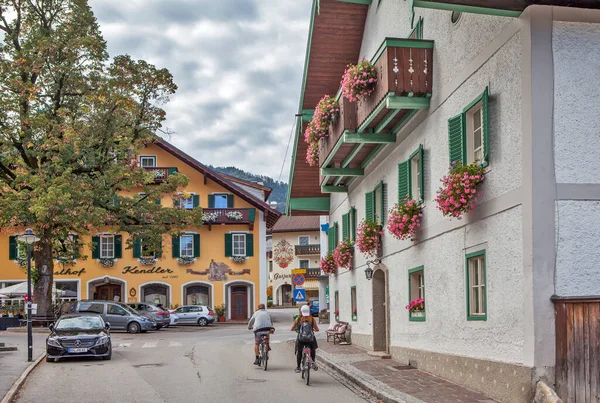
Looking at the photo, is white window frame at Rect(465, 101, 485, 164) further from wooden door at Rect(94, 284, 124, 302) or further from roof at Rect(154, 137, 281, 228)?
wooden door at Rect(94, 284, 124, 302)

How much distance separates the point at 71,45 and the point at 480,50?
24.9 metres

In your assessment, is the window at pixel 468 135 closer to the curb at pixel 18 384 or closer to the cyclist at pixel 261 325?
the cyclist at pixel 261 325

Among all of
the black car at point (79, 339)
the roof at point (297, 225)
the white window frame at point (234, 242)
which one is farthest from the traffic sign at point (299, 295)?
the roof at point (297, 225)

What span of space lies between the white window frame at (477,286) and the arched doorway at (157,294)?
3868cm

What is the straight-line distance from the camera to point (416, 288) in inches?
744

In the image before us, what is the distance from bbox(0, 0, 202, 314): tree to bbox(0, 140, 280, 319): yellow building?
13436mm

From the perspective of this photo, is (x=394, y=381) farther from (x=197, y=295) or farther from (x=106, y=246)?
(x=106, y=246)

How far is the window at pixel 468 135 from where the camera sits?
1404 cm

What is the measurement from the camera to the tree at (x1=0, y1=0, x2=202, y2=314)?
34906 mm

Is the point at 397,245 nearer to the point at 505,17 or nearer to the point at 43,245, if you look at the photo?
the point at 505,17

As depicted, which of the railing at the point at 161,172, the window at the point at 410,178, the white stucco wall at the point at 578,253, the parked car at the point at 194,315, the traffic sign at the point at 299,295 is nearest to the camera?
the white stucco wall at the point at 578,253

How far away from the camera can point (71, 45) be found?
35.0 metres

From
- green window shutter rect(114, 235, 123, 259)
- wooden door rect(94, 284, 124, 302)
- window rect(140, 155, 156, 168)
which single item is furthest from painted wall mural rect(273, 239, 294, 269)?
green window shutter rect(114, 235, 123, 259)

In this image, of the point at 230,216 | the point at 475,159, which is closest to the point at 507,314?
the point at 475,159
